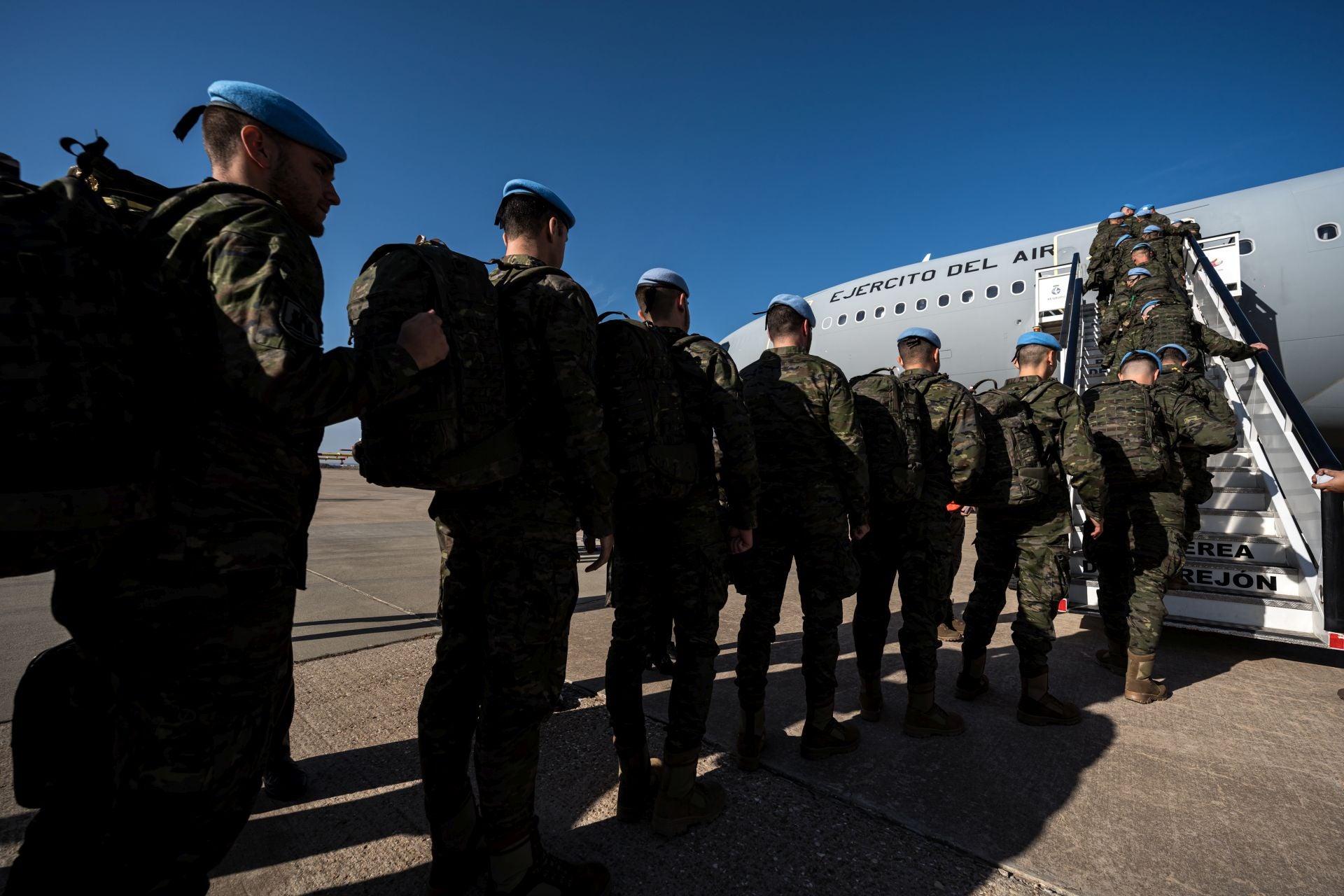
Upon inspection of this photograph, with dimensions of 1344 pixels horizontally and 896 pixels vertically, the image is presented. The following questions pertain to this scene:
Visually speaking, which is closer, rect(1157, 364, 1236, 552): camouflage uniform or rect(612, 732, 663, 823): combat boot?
rect(612, 732, 663, 823): combat boot

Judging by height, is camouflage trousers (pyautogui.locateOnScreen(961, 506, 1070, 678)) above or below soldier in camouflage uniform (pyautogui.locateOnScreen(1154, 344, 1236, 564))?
below

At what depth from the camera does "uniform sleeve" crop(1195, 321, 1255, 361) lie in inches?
238

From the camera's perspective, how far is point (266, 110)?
1566 mm

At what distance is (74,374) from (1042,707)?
4284 millimetres

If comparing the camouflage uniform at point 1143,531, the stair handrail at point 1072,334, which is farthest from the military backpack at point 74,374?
the stair handrail at point 1072,334

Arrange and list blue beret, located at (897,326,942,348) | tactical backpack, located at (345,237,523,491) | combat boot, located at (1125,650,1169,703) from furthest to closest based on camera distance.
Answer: blue beret, located at (897,326,942,348)
combat boot, located at (1125,650,1169,703)
tactical backpack, located at (345,237,523,491)

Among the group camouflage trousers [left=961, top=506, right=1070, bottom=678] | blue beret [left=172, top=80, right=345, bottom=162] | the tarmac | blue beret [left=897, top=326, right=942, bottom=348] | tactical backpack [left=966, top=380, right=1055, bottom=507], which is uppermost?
blue beret [left=172, top=80, right=345, bottom=162]

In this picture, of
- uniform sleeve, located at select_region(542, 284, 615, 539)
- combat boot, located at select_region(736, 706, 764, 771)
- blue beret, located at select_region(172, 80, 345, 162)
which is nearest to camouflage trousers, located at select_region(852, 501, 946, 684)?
combat boot, located at select_region(736, 706, 764, 771)

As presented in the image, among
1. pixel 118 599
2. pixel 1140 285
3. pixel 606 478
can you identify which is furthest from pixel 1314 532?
pixel 118 599

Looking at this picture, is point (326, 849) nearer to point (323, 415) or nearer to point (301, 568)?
point (301, 568)

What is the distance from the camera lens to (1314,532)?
15.4 ft

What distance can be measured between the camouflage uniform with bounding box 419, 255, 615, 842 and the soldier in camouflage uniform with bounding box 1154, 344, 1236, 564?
4438 mm

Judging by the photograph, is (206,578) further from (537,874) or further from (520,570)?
(537,874)

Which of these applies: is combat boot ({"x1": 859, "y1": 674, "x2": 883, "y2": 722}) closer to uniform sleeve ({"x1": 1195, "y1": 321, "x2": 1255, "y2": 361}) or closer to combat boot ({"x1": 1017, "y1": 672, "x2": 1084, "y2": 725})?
combat boot ({"x1": 1017, "y1": 672, "x2": 1084, "y2": 725})
